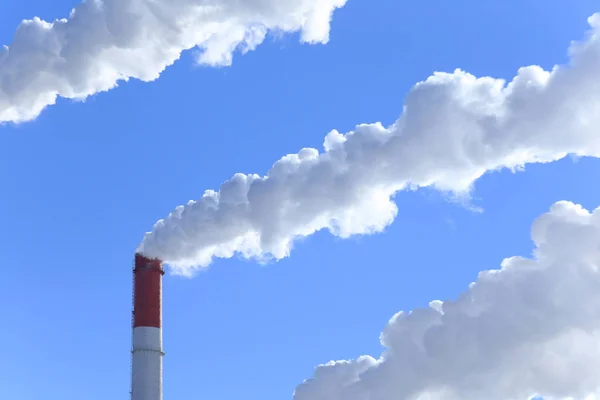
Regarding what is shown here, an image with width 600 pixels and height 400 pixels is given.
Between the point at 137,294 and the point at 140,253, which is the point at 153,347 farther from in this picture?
→ the point at 140,253

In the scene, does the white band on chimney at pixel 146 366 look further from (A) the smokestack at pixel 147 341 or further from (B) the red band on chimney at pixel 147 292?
(B) the red band on chimney at pixel 147 292

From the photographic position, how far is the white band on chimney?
38.6 metres

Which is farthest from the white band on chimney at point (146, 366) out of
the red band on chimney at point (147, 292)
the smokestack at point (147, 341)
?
the red band on chimney at point (147, 292)

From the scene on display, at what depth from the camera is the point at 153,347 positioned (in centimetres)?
3912

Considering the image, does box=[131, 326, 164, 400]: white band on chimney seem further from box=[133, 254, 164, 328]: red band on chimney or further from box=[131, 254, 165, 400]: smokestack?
box=[133, 254, 164, 328]: red band on chimney

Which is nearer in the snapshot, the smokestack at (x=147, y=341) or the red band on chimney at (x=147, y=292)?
the smokestack at (x=147, y=341)

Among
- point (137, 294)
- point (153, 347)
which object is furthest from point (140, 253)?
point (153, 347)

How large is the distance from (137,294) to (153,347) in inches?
116

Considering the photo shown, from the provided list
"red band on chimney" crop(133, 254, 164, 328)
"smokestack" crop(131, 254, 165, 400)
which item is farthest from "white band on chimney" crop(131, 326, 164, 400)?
"red band on chimney" crop(133, 254, 164, 328)

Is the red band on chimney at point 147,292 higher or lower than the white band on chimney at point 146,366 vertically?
higher

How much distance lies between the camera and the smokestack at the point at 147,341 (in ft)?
127

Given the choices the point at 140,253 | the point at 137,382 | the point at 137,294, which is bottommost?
the point at 137,382

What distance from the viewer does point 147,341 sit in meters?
39.0

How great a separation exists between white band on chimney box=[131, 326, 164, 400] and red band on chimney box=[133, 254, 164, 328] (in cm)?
50
